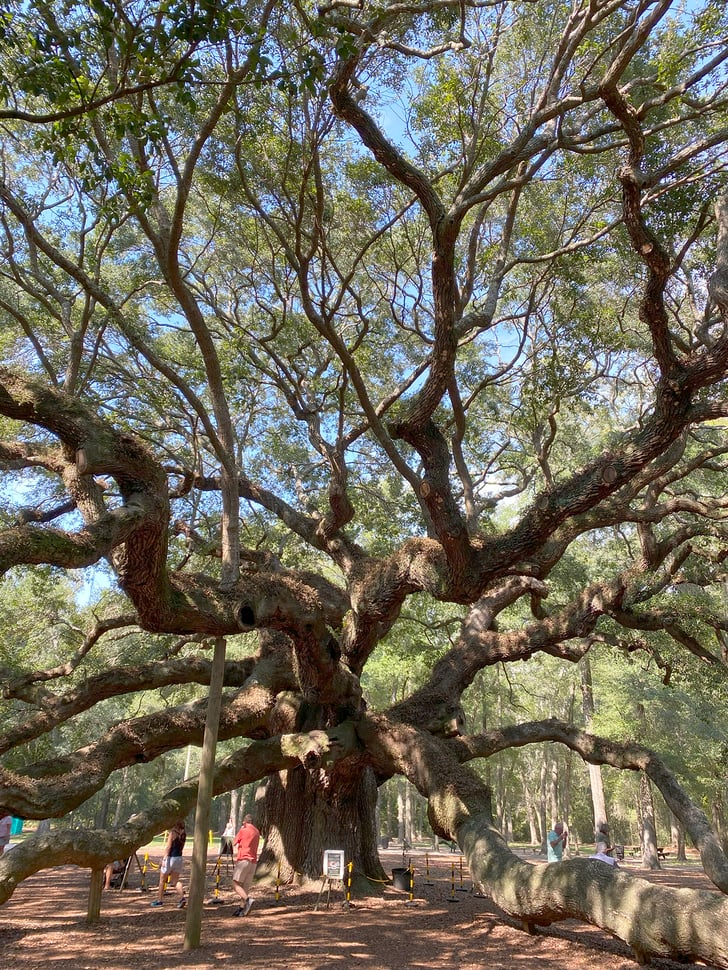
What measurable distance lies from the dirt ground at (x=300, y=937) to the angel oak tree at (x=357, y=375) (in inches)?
25.3

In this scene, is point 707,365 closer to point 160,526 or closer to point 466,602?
point 466,602

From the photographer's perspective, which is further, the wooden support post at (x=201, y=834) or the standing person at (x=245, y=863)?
the standing person at (x=245, y=863)

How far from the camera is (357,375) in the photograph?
303 inches

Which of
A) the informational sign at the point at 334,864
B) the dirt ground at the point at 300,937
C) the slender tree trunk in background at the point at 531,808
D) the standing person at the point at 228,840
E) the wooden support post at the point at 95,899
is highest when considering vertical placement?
the slender tree trunk in background at the point at 531,808

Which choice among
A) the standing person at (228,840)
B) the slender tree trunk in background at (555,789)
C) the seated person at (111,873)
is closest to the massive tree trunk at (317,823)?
the seated person at (111,873)

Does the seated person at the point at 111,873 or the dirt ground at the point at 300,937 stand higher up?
the seated person at the point at 111,873

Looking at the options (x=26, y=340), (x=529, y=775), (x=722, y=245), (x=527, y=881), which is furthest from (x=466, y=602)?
(x=529, y=775)

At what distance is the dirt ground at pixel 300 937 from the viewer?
217 inches

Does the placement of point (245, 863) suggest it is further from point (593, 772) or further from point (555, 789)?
point (555, 789)

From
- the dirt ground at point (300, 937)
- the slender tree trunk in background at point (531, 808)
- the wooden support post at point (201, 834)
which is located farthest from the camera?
the slender tree trunk in background at point (531, 808)

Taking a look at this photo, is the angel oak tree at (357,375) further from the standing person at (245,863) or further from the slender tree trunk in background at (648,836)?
the slender tree trunk in background at (648,836)

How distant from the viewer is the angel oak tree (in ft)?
18.7

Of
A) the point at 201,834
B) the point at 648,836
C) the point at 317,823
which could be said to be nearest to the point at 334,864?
the point at 317,823

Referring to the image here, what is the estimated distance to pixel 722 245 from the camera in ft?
19.5
